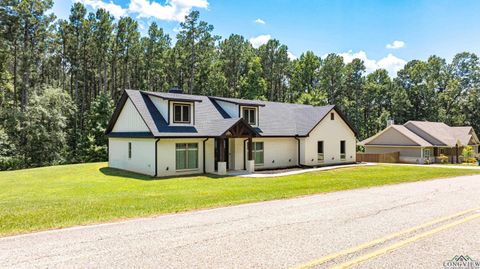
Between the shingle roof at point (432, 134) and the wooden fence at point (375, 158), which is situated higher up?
the shingle roof at point (432, 134)

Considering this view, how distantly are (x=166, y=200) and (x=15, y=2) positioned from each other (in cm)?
3422

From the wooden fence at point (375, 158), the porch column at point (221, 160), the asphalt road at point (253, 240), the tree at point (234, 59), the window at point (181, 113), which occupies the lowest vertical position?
the wooden fence at point (375, 158)

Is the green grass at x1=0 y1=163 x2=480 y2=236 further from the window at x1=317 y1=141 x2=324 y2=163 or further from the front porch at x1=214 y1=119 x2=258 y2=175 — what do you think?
the window at x1=317 y1=141 x2=324 y2=163

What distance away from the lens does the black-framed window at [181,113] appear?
71.6ft

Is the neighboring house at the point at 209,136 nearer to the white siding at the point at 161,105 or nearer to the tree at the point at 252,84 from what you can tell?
the white siding at the point at 161,105

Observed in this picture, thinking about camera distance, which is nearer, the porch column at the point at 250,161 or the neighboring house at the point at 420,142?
the porch column at the point at 250,161

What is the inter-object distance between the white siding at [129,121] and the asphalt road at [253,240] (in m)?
13.7

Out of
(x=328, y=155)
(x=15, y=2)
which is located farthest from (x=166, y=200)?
(x=15, y=2)

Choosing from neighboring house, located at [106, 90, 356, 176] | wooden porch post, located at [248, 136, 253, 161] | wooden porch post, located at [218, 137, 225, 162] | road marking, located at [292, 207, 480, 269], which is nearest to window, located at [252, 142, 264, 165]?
neighboring house, located at [106, 90, 356, 176]

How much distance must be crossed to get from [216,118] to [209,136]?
2830 mm

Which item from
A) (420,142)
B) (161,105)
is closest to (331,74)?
(420,142)

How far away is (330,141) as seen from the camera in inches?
1142

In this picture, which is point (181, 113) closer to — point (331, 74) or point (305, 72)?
point (305, 72)

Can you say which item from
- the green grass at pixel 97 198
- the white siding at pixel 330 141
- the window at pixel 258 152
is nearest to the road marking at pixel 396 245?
the green grass at pixel 97 198
